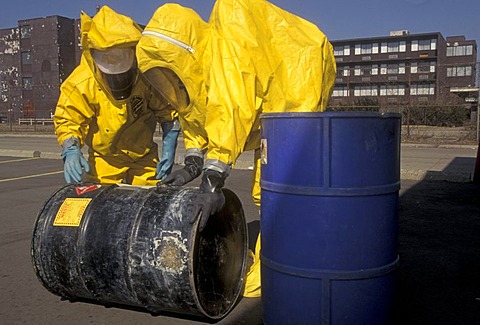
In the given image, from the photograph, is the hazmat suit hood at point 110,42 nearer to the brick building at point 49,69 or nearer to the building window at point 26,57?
the brick building at point 49,69

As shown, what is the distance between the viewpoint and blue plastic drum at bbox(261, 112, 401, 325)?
2453 millimetres

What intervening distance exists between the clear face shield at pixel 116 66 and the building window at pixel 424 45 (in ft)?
153

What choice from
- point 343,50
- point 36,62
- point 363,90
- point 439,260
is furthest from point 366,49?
point 439,260

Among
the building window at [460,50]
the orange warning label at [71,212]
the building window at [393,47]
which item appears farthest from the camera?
the building window at [393,47]

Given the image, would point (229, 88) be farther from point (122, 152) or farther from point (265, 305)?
point (122, 152)

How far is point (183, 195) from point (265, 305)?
2.74ft

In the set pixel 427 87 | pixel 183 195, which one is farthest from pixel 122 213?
pixel 427 87

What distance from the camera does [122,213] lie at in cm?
313

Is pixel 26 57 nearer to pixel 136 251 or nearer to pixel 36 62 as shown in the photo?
pixel 36 62

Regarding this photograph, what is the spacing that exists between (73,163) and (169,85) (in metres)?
1.23

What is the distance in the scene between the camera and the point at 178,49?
10.2ft

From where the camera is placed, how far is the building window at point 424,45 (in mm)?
45750

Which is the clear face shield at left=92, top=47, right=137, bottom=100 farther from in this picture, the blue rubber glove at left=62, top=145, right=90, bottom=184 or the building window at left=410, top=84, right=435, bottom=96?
the building window at left=410, top=84, right=435, bottom=96

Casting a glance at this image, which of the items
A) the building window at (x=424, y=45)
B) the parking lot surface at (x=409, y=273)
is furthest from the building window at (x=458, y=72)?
the building window at (x=424, y=45)
